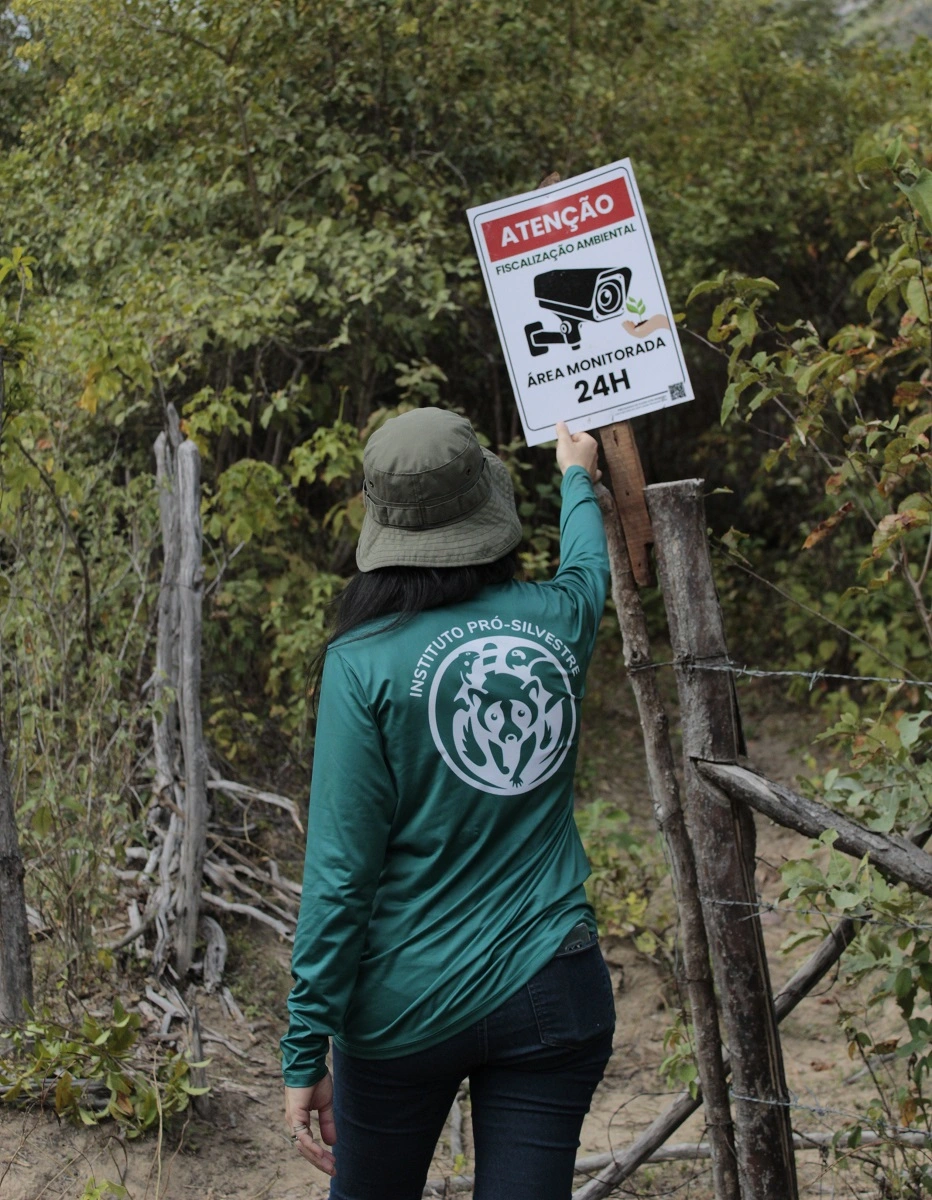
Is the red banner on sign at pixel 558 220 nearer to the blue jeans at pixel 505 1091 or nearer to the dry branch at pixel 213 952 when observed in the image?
the blue jeans at pixel 505 1091

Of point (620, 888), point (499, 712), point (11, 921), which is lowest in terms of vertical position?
point (620, 888)

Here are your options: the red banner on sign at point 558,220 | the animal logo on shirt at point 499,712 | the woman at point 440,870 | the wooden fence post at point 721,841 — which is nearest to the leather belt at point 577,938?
the woman at point 440,870

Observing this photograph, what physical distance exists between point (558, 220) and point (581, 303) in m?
0.18

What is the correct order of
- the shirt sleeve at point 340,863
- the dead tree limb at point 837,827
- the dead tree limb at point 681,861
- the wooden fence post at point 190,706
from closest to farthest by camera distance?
the shirt sleeve at point 340,863
the dead tree limb at point 837,827
the dead tree limb at point 681,861
the wooden fence post at point 190,706

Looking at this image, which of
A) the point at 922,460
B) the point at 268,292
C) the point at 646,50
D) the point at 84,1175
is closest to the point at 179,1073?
the point at 84,1175

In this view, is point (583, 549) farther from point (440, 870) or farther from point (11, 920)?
point (11, 920)

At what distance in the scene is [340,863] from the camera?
1749 millimetres

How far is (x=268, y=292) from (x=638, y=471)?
3505mm

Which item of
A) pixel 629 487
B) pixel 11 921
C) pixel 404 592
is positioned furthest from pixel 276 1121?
pixel 404 592

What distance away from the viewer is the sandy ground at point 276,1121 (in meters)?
2.92

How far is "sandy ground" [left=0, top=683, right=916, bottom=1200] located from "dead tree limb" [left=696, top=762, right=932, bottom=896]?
0.15m

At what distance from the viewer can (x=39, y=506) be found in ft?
13.3

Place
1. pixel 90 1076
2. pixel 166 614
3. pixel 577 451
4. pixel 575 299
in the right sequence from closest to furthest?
pixel 577 451
pixel 575 299
pixel 90 1076
pixel 166 614

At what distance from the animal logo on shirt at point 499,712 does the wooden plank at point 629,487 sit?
2.52 ft
